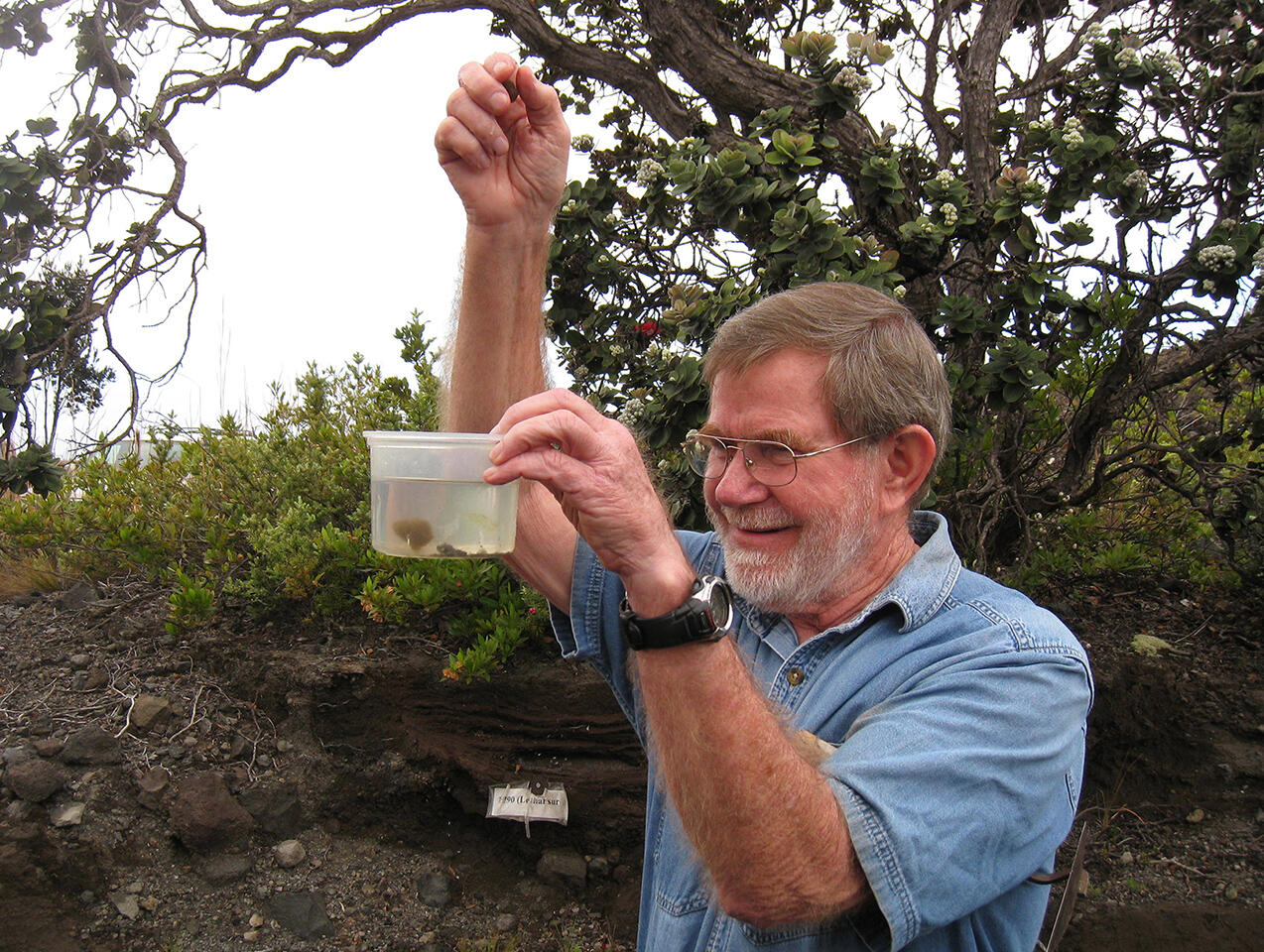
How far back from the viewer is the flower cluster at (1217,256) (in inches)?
131

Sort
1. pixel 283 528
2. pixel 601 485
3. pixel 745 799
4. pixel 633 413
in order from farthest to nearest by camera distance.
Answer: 1. pixel 283 528
2. pixel 633 413
3. pixel 601 485
4. pixel 745 799

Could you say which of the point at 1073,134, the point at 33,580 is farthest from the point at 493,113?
the point at 33,580

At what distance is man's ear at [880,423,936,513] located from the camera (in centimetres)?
189

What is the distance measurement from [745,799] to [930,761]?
0.29 m

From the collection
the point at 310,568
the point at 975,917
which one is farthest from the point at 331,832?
the point at 975,917

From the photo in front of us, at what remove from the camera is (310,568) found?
385 cm

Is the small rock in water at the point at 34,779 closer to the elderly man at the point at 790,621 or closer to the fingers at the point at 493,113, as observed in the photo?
the elderly man at the point at 790,621

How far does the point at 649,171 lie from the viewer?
351 centimetres

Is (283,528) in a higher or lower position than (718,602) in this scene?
lower

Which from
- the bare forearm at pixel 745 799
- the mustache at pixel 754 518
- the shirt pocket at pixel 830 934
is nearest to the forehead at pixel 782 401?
the mustache at pixel 754 518

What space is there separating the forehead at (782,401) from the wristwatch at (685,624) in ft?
1.79

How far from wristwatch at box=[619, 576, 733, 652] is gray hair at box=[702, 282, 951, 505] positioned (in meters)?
0.62

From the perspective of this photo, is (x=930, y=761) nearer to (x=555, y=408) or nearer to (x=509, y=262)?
(x=555, y=408)

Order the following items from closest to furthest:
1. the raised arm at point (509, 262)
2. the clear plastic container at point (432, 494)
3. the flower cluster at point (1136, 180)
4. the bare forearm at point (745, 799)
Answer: the bare forearm at point (745, 799)
the clear plastic container at point (432, 494)
the raised arm at point (509, 262)
the flower cluster at point (1136, 180)
